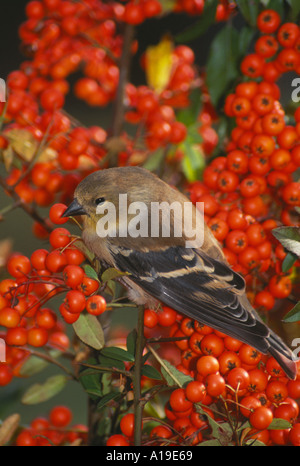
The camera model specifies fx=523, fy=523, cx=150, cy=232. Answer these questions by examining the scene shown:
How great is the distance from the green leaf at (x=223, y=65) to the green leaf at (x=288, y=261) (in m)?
0.54

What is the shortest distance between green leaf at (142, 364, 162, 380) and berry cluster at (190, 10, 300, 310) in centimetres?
34

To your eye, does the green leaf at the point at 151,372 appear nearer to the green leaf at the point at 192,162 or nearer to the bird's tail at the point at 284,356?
the bird's tail at the point at 284,356

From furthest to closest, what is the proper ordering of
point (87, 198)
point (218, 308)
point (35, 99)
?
point (35, 99), point (87, 198), point (218, 308)

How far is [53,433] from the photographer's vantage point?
54.3 inches

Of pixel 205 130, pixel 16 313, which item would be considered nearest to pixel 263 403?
pixel 16 313

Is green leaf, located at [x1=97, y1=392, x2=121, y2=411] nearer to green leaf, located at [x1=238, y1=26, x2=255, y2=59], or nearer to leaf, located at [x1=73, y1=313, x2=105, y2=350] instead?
leaf, located at [x1=73, y1=313, x2=105, y2=350]

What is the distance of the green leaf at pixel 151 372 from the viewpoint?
1071 mm

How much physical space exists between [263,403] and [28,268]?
1.92 feet

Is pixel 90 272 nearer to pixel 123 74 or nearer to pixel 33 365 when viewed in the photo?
pixel 33 365

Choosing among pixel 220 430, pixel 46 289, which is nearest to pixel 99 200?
pixel 46 289

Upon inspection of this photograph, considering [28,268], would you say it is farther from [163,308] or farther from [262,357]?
[262,357]

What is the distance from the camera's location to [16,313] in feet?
3.63
